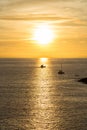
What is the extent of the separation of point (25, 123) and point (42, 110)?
51.7 ft

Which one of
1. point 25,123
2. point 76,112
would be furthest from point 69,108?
point 25,123

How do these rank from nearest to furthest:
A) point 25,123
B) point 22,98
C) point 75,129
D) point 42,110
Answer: point 75,129 → point 25,123 → point 42,110 → point 22,98

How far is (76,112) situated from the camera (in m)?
80.1

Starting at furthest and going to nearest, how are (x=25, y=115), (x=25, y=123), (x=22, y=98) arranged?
(x=22, y=98) → (x=25, y=115) → (x=25, y=123)

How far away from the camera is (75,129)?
63625 millimetres

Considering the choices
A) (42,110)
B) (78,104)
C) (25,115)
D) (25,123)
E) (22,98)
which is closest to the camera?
(25,123)

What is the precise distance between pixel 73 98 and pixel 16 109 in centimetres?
2693

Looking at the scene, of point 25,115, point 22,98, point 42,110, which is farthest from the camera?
point 22,98

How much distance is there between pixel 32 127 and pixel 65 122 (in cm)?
840

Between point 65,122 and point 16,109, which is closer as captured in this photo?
point 65,122

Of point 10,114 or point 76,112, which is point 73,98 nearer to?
point 76,112

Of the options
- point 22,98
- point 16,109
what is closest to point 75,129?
point 16,109

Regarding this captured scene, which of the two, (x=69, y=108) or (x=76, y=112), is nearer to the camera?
(x=76, y=112)

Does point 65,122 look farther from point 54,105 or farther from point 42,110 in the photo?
point 54,105
